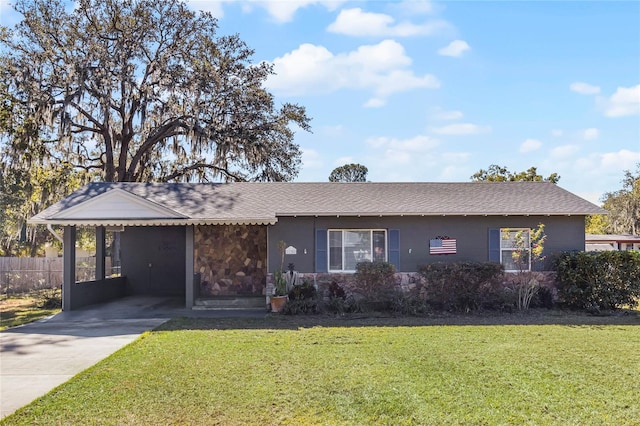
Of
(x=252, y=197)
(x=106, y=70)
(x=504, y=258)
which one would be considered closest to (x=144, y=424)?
(x=252, y=197)

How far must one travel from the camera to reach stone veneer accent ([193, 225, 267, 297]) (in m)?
15.5

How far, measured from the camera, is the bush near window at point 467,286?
13.1 metres

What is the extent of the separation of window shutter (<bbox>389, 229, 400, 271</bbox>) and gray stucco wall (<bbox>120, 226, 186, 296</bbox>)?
785 centimetres

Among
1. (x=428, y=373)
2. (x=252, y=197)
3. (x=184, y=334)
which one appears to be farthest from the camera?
(x=252, y=197)

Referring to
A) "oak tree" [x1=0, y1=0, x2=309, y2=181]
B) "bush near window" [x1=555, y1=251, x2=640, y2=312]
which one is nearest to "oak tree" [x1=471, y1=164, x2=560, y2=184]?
"oak tree" [x1=0, y1=0, x2=309, y2=181]

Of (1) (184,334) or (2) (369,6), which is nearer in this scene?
(1) (184,334)

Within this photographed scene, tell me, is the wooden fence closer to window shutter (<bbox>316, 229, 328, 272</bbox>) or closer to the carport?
the carport

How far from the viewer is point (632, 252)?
42.8 ft

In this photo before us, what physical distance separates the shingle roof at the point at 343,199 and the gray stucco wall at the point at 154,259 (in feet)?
9.04

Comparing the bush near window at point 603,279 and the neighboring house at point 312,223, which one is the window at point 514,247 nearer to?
the neighboring house at point 312,223

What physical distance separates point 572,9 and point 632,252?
20.1 ft

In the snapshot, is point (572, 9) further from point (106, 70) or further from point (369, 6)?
point (106, 70)

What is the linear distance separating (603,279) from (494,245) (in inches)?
107

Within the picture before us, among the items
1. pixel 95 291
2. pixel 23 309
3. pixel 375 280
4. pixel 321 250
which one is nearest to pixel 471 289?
Result: pixel 375 280
